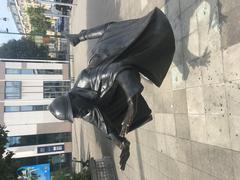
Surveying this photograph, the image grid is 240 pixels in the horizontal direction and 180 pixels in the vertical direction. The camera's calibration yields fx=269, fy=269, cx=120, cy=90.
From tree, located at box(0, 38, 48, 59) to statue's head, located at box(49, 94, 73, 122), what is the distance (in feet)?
131

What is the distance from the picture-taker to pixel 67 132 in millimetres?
27594

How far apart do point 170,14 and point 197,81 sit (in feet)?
5.26

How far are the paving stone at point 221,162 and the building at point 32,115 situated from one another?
2322 cm

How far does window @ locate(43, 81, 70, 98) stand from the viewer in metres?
27.5

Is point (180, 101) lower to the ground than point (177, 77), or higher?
lower

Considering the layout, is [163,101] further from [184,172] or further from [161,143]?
[184,172]

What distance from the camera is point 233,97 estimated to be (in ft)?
11.5

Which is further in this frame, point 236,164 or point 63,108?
point 236,164

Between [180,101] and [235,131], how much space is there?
150 centimetres

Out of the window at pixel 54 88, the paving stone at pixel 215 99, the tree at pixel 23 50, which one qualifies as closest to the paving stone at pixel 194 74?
the paving stone at pixel 215 99

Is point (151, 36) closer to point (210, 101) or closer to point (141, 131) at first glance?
point (210, 101)

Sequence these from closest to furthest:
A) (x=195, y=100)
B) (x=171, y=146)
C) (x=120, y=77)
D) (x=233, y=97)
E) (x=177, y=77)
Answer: (x=120, y=77) → (x=233, y=97) → (x=195, y=100) → (x=177, y=77) → (x=171, y=146)

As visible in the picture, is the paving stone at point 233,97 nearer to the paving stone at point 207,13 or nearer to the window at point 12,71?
the paving stone at point 207,13

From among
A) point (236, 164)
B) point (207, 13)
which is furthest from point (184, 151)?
point (207, 13)
